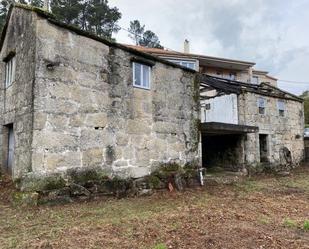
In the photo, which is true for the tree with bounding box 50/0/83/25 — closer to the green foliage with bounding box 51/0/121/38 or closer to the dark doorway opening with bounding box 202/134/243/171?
the green foliage with bounding box 51/0/121/38

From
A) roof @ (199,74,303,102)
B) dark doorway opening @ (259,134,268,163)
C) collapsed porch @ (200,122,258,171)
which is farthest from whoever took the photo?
dark doorway opening @ (259,134,268,163)

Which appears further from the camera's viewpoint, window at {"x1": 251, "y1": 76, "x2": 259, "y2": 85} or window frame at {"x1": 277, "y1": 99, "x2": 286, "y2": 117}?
window at {"x1": 251, "y1": 76, "x2": 259, "y2": 85}

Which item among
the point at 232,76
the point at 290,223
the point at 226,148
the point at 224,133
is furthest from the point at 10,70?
the point at 232,76

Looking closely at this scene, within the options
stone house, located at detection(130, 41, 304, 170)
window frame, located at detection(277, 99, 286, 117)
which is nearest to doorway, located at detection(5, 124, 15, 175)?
stone house, located at detection(130, 41, 304, 170)

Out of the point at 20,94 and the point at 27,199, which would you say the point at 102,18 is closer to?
the point at 20,94

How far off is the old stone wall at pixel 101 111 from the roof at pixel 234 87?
142 inches

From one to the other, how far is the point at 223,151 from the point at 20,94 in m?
11.2

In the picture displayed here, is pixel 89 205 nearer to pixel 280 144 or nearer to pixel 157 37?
pixel 280 144

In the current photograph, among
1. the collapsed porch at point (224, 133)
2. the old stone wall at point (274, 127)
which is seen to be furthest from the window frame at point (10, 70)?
the old stone wall at point (274, 127)

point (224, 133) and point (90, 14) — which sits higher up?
point (90, 14)

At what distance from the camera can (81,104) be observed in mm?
8891

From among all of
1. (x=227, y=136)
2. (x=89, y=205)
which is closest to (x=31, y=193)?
(x=89, y=205)

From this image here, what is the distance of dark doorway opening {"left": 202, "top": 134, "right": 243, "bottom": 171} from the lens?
1577 centimetres

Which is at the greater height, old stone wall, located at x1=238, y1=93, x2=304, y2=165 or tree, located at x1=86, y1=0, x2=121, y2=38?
tree, located at x1=86, y1=0, x2=121, y2=38
